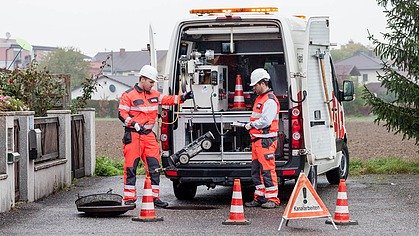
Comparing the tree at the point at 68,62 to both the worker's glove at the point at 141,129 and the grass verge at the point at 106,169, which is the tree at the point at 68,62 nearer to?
the grass verge at the point at 106,169

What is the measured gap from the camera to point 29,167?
51.9 ft

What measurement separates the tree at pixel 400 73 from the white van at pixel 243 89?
6.10 metres

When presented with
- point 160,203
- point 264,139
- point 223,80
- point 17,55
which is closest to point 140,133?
point 160,203

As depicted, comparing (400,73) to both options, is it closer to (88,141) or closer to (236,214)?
(88,141)

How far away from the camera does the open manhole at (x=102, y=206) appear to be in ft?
45.1

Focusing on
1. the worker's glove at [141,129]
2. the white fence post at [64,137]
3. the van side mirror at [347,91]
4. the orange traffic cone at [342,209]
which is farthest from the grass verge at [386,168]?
the orange traffic cone at [342,209]

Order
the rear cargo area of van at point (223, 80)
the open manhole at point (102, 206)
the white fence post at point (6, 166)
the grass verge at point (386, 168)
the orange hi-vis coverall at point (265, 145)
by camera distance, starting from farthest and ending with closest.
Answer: the grass verge at point (386, 168) < the rear cargo area of van at point (223, 80) < the orange hi-vis coverall at point (265, 145) < the white fence post at point (6, 166) < the open manhole at point (102, 206)

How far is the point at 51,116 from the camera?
18.1 metres

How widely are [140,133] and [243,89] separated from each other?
2.03 metres

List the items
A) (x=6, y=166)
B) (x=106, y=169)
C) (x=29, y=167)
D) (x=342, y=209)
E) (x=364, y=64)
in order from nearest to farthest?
(x=342, y=209), (x=6, y=166), (x=29, y=167), (x=106, y=169), (x=364, y=64)

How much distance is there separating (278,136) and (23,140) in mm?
3502

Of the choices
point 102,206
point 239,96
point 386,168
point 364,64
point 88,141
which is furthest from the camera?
point 364,64

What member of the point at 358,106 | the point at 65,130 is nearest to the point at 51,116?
the point at 65,130

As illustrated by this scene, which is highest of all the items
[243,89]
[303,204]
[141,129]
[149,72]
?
[149,72]
